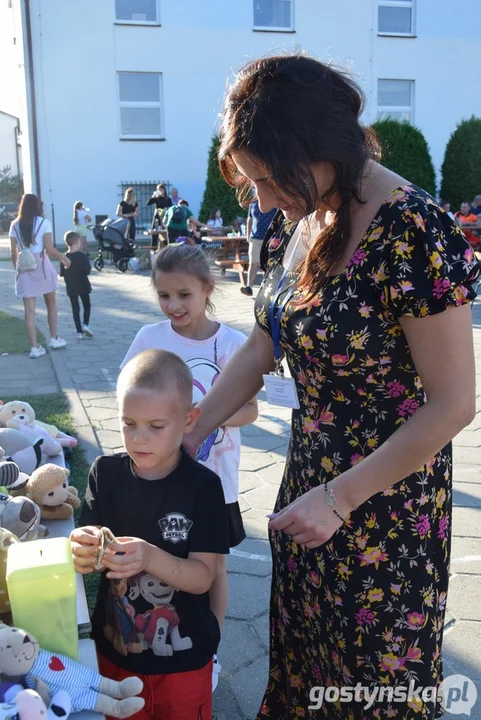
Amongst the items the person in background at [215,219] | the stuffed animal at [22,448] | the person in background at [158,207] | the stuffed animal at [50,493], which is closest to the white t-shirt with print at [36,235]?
the stuffed animal at [22,448]

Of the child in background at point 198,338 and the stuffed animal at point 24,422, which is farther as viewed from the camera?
the stuffed animal at point 24,422

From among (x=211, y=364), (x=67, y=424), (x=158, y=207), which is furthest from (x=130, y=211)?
(x=211, y=364)

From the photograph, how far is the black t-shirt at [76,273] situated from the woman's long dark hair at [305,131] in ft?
21.7

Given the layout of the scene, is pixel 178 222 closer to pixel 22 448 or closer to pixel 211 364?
pixel 22 448

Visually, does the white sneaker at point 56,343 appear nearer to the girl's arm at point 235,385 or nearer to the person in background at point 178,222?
the person in background at point 178,222

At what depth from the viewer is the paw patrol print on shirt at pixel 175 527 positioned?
5.48 feet

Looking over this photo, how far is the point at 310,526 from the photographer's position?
1.46m

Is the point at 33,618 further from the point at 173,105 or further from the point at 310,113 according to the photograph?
the point at 173,105

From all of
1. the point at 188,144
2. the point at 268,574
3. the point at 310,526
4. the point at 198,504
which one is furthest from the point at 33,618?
the point at 188,144

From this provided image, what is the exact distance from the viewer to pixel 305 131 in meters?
1.41

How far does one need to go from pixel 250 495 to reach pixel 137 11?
18.3 metres

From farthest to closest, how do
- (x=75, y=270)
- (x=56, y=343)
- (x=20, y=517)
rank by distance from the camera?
(x=75, y=270) < (x=56, y=343) < (x=20, y=517)

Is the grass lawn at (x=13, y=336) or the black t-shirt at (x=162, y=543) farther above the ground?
the black t-shirt at (x=162, y=543)

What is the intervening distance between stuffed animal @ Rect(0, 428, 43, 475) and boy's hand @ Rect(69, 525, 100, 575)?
173 centimetres
